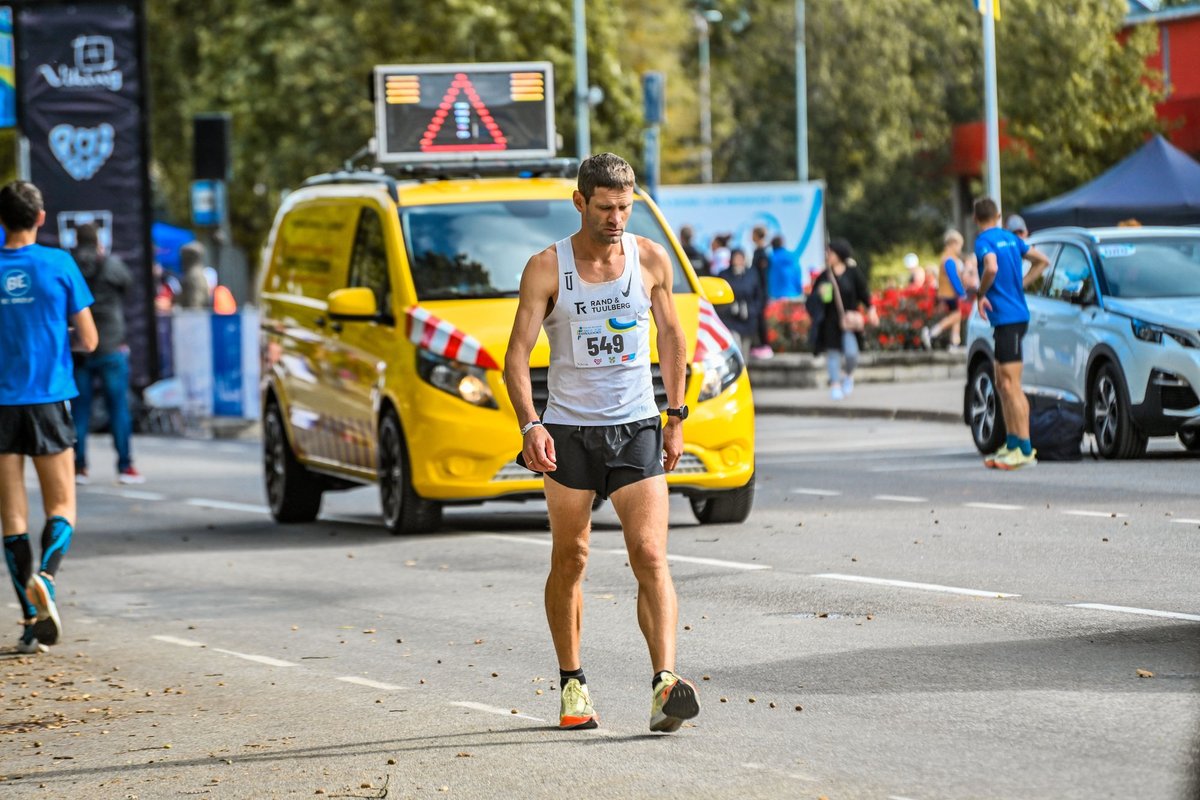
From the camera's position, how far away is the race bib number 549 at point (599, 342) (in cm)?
755

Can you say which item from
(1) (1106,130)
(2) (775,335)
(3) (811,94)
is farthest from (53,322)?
(3) (811,94)

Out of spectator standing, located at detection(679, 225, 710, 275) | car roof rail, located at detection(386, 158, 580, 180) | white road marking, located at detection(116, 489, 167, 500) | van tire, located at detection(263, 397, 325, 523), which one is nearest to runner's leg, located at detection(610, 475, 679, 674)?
car roof rail, located at detection(386, 158, 580, 180)

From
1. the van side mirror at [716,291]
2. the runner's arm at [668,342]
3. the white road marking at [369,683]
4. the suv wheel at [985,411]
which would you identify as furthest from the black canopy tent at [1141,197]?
the runner's arm at [668,342]

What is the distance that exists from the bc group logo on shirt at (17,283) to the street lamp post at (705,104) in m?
61.2

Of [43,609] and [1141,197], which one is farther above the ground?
[1141,197]

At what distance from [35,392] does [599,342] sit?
12.3 feet

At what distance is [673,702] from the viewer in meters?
7.26

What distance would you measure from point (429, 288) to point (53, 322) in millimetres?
3803

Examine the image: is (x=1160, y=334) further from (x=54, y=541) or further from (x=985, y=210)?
(x=54, y=541)

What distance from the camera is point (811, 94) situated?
65.3 m

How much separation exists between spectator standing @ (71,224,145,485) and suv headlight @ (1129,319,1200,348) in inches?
315

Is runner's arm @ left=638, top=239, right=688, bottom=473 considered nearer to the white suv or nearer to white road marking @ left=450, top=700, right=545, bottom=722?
white road marking @ left=450, top=700, right=545, bottom=722

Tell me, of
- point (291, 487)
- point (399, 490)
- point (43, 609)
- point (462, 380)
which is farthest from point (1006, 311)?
point (43, 609)

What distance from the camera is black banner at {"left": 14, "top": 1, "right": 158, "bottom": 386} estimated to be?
1003 inches
